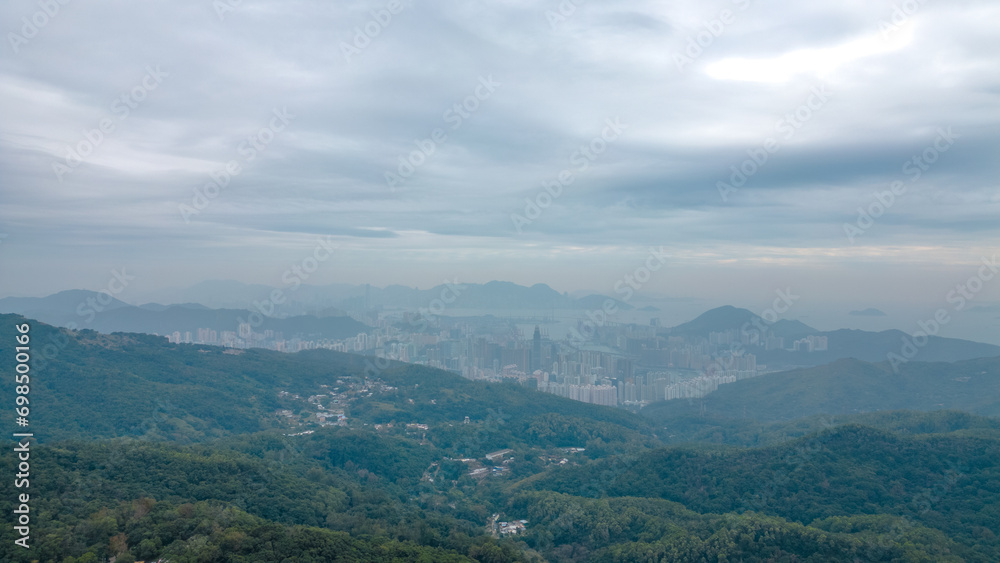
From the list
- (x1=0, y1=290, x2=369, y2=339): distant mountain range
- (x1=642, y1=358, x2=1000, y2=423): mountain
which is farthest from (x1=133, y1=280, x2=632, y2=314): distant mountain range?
(x1=642, y1=358, x2=1000, y2=423): mountain

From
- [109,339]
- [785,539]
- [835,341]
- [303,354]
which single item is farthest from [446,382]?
[835,341]

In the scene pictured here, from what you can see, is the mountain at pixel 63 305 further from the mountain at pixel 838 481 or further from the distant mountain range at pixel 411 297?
the mountain at pixel 838 481

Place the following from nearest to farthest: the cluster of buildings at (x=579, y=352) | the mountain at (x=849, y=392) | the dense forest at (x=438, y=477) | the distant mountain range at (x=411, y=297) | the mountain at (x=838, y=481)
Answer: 1. the dense forest at (x=438, y=477)
2. the mountain at (x=838, y=481)
3. the mountain at (x=849, y=392)
4. the cluster of buildings at (x=579, y=352)
5. the distant mountain range at (x=411, y=297)

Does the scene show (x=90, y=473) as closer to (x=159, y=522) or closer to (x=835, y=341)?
(x=159, y=522)

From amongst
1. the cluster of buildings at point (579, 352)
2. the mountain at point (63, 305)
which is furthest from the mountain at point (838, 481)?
the mountain at point (63, 305)

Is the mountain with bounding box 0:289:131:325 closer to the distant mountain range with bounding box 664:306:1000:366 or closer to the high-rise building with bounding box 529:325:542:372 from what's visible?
the high-rise building with bounding box 529:325:542:372

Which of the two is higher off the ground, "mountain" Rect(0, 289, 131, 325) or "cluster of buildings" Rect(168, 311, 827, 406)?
"mountain" Rect(0, 289, 131, 325)
